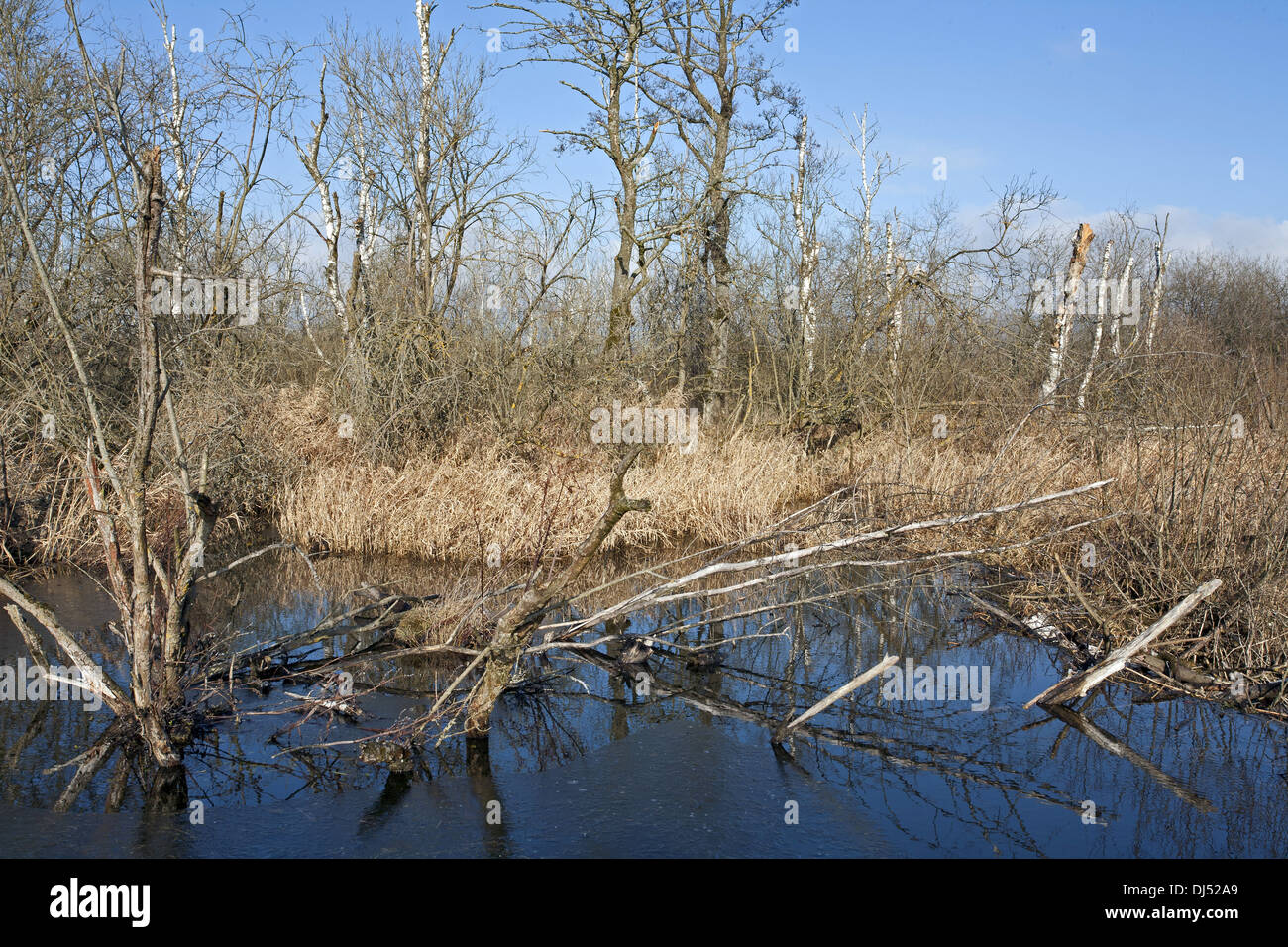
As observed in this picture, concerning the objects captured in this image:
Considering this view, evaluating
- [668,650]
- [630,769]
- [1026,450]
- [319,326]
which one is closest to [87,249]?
[319,326]

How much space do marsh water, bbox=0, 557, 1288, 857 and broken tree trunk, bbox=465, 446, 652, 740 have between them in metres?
0.25

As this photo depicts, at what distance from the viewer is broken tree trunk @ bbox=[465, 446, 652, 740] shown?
18.3ft

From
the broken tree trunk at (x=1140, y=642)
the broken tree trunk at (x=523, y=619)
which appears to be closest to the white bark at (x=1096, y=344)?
the broken tree trunk at (x=1140, y=642)

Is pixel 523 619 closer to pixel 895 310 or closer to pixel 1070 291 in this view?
pixel 895 310

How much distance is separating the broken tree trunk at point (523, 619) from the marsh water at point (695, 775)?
251 mm

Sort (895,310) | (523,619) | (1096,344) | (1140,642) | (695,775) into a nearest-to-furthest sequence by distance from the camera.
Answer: (695,775), (523,619), (1140,642), (1096,344), (895,310)

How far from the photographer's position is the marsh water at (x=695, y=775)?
466cm

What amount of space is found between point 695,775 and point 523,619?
4.37 feet

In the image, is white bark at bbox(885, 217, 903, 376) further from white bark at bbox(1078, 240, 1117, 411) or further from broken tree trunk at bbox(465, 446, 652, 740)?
broken tree trunk at bbox(465, 446, 652, 740)

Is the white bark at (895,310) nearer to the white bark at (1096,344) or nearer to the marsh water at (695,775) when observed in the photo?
the white bark at (1096,344)

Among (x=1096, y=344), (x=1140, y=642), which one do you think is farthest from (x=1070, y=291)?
(x=1140, y=642)

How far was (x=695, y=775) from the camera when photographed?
544 cm

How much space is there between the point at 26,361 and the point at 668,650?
8943 millimetres

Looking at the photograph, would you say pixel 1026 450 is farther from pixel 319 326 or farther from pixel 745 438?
pixel 319 326
